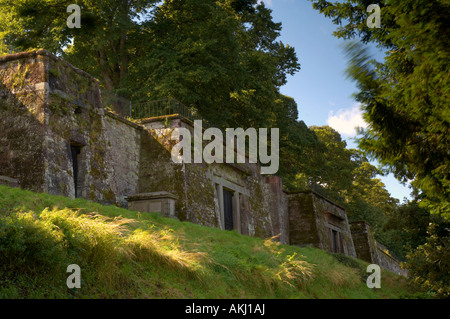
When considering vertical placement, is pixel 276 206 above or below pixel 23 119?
below

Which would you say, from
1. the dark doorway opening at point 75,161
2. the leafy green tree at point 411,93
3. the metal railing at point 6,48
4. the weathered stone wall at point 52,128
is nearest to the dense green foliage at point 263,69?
the leafy green tree at point 411,93

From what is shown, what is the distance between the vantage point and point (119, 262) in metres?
7.55

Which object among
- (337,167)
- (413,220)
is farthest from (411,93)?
(337,167)

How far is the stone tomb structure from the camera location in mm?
12789

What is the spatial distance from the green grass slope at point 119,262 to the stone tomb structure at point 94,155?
258 centimetres

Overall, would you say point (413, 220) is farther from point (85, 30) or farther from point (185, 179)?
point (85, 30)

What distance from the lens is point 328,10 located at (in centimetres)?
875

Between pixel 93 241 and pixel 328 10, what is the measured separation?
5571 mm

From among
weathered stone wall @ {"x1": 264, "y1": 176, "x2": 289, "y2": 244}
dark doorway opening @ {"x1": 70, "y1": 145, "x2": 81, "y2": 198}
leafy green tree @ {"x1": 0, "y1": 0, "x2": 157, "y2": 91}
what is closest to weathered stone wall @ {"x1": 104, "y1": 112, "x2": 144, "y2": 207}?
dark doorway opening @ {"x1": 70, "y1": 145, "x2": 81, "y2": 198}

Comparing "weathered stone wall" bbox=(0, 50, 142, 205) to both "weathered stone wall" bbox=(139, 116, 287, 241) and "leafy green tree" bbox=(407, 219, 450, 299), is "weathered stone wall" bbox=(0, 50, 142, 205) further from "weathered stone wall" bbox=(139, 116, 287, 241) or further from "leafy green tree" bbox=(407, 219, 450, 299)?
"leafy green tree" bbox=(407, 219, 450, 299)

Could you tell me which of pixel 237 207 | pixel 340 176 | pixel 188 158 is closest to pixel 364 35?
pixel 188 158

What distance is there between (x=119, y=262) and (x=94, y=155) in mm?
7498

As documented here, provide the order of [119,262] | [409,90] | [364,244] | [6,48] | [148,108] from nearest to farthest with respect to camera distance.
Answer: [409,90] < [119,262] < [148,108] < [6,48] < [364,244]

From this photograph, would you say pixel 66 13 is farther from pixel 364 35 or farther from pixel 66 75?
pixel 364 35
